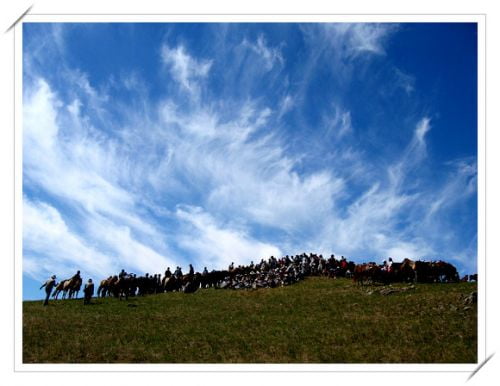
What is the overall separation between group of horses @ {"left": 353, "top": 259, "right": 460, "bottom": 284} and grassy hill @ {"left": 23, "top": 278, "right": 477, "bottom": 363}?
2.73 meters

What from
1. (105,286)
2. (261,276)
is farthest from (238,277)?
(105,286)

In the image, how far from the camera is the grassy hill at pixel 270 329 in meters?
16.7

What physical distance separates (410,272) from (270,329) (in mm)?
15761

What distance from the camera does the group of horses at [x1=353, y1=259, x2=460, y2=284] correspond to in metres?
30.9

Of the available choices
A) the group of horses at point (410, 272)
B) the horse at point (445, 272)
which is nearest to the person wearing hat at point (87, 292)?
the group of horses at point (410, 272)

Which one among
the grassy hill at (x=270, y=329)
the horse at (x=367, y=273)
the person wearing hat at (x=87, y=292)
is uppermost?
the horse at (x=367, y=273)

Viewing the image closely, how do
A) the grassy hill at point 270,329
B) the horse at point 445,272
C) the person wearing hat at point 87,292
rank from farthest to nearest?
1. the horse at point 445,272
2. the person wearing hat at point 87,292
3. the grassy hill at point 270,329

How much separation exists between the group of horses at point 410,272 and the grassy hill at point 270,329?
2734 millimetres

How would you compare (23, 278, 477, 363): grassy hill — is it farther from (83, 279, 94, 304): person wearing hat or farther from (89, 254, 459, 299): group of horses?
(89, 254, 459, 299): group of horses

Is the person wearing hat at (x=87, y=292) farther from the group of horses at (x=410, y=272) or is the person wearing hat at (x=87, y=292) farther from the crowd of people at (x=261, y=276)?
the group of horses at (x=410, y=272)

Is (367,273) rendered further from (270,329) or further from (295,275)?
(270,329)
